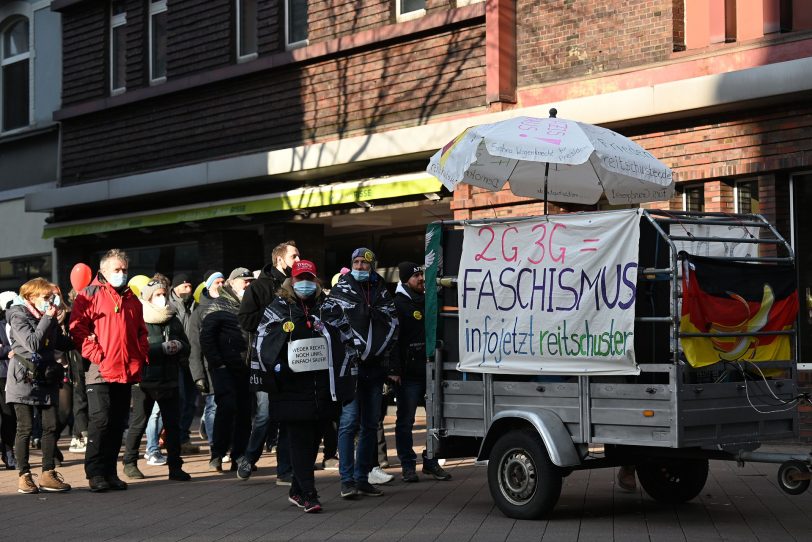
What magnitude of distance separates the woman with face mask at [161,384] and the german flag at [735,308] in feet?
17.2

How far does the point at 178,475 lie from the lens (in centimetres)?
1171

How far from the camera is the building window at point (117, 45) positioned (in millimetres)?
23297

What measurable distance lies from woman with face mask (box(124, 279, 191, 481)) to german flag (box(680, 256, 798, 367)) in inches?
207

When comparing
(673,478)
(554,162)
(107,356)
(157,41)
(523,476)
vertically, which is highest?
(157,41)

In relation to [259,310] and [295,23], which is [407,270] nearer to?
[259,310]

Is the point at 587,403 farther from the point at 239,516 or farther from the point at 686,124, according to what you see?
the point at 686,124

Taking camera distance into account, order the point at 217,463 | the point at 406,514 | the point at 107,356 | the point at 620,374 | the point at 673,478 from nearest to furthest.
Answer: the point at 620,374 → the point at 406,514 → the point at 673,478 → the point at 107,356 → the point at 217,463

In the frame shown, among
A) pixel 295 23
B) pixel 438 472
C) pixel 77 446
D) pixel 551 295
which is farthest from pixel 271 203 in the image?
pixel 551 295


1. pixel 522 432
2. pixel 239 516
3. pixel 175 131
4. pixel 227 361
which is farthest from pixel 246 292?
pixel 175 131

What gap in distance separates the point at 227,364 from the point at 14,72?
635 inches

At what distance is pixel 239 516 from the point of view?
9.45 meters

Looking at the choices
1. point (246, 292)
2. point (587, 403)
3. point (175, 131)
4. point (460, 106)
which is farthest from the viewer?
point (175, 131)

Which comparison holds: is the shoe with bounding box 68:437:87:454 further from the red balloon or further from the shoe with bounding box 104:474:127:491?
the shoe with bounding box 104:474:127:491

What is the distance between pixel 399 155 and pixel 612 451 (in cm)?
894
